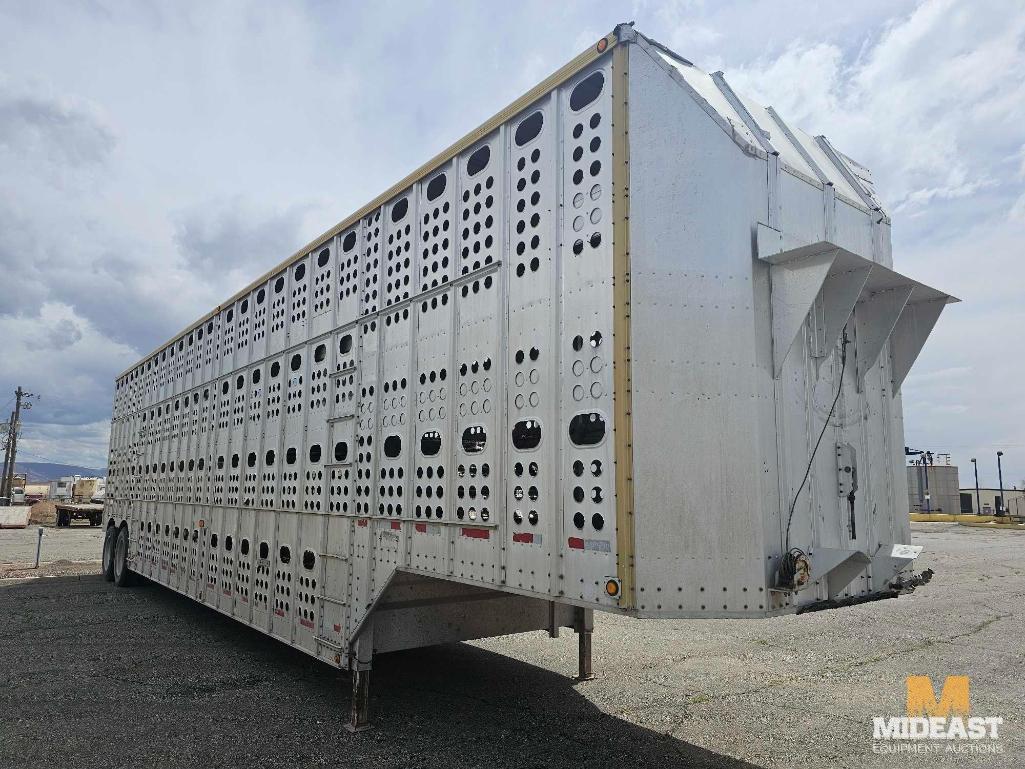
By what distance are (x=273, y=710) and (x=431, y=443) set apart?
3192 mm

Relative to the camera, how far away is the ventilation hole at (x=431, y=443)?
5077 millimetres

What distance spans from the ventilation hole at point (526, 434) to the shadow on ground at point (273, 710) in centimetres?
259

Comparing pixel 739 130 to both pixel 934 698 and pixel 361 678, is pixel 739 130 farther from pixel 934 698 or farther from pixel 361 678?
pixel 934 698

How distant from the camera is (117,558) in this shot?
1319 cm

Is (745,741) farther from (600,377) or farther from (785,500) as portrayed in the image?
(600,377)

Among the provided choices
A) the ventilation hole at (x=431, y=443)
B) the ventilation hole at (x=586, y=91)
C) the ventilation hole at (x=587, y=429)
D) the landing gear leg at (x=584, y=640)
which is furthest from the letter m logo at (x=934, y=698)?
the ventilation hole at (x=586, y=91)

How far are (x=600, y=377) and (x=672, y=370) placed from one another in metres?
0.41

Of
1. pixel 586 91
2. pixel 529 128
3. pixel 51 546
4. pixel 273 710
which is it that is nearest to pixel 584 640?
pixel 273 710

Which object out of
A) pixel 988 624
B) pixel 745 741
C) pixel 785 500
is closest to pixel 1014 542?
pixel 988 624

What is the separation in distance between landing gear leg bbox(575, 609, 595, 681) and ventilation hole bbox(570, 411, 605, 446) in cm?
366

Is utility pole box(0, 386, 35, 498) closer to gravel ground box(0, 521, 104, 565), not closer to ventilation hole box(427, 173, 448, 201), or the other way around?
gravel ground box(0, 521, 104, 565)

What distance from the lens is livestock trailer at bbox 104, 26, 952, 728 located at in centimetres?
366

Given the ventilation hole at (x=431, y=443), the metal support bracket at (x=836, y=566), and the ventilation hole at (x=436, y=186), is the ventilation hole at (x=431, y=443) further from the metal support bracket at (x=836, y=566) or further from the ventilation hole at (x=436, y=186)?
the metal support bracket at (x=836, y=566)

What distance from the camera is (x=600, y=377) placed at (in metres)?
3.81
